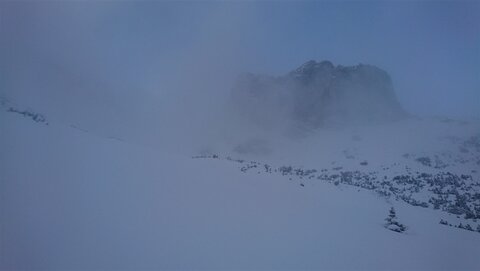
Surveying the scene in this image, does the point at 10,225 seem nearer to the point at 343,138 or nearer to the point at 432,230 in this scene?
the point at 432,230

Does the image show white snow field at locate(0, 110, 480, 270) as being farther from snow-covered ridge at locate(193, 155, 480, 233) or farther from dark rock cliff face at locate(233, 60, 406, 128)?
dark rock cliff face at locate(233, 60, 406, 128)

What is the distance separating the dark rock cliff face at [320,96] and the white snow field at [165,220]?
A: 42.9m

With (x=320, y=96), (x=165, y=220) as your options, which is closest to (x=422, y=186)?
(x=165, y=220)

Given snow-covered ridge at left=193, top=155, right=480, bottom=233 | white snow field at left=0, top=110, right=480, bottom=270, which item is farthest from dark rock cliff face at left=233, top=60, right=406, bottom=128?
white snow field at left=0, top=110, right=480, bottom=270

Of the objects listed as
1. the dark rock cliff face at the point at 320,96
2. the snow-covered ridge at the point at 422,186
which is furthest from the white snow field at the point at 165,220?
the dark rock cliff face at the point at 320,96

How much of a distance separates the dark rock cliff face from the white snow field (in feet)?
141

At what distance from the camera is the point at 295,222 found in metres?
6.52

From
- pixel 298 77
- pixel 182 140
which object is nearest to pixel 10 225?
pixel 182 140

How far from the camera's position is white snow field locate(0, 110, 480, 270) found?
4.51 meters

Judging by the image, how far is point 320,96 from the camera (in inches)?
2160

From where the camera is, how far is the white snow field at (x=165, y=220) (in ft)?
14.8

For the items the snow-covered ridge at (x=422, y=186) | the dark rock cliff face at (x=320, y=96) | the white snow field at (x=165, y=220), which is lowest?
the white snow field at (x=165, y=220)

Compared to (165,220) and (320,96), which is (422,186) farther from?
(320,96)

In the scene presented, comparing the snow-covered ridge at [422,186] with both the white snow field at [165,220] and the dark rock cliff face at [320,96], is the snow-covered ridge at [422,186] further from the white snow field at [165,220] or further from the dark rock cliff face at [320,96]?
the dark rock cliff face at [320,96]
